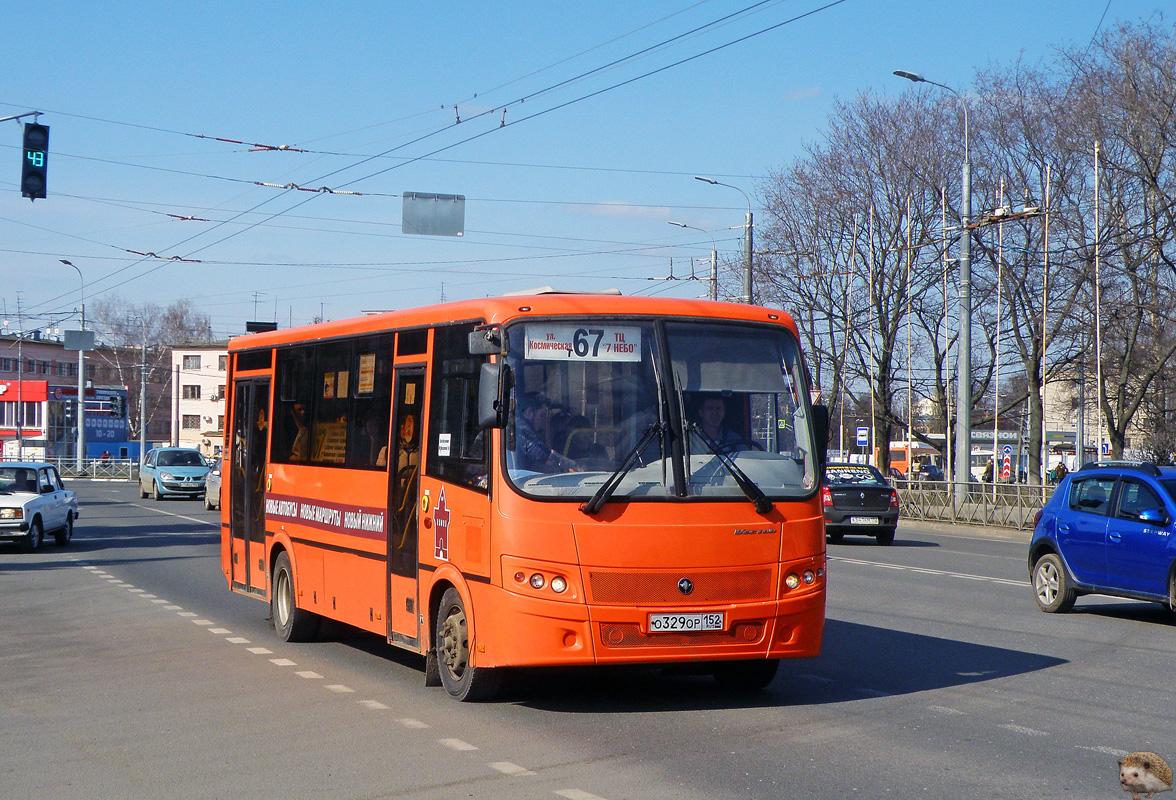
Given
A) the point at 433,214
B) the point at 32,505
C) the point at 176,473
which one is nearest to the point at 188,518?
the point at 32,505

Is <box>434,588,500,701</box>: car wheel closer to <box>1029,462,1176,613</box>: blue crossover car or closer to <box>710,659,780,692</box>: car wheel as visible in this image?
<box>710,659,780,692</box>: car wheel

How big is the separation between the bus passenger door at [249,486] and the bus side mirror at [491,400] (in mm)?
5239

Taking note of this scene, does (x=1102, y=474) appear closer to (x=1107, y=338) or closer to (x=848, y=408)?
(x=1107, y=338)

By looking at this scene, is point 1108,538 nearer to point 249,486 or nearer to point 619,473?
point 619,473

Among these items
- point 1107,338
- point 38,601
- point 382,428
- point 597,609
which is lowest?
point 38,601

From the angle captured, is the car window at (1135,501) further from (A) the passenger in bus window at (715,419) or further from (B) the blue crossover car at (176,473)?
(B) the blue crossover car at (176,473)

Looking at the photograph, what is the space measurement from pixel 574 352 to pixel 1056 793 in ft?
12.7

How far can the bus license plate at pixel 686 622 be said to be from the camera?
8.39 m

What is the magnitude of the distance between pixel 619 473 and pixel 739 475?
81 cm

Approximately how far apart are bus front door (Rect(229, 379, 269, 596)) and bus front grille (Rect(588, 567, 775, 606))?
5.67m

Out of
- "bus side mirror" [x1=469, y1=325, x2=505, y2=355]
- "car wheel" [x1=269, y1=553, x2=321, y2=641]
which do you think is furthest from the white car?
"bus side mirror" [x1=469, y1=325, x2=505, y2=355]

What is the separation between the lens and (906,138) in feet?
159

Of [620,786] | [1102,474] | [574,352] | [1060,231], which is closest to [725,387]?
[574,352]

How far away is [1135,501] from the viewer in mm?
14062
